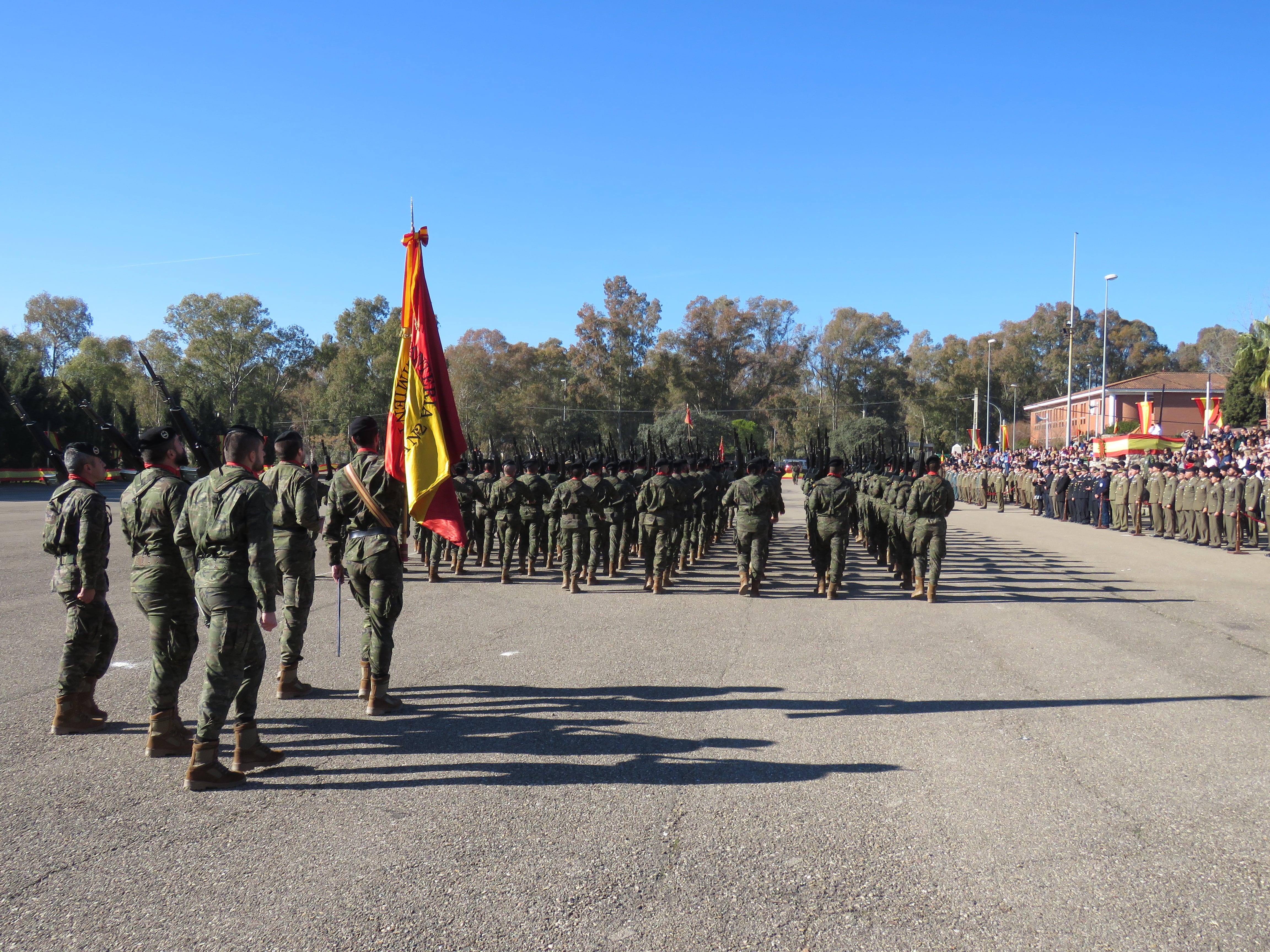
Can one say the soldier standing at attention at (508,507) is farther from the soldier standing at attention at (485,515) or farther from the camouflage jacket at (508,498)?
the soldier standing at attention at (485,515)

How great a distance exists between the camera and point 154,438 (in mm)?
5016

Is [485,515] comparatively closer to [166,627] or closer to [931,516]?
[931,516]

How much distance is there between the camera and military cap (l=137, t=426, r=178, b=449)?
196 inches

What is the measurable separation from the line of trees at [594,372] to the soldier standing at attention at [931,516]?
1931 inches

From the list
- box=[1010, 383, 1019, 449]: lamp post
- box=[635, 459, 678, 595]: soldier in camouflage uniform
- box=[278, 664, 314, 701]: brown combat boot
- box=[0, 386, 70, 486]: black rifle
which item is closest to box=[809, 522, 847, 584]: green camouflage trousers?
box=[635, 459, 678, 595]: soldier in camouflage uniform

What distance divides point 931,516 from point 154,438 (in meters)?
9.01

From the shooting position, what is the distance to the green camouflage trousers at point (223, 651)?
4.43m

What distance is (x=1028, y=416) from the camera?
90500 mm

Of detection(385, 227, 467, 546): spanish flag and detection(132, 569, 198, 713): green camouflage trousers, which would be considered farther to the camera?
detection(385, 227, 467, 546): spanish flag

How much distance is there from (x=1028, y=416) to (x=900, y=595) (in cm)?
8862

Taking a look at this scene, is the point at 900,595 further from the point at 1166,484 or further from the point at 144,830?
the point at 1166,484

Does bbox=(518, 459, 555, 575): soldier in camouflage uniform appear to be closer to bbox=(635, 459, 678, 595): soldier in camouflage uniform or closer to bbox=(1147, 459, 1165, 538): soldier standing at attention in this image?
bbox=(635, 459, 678, 595): soldier in camouflage uniform

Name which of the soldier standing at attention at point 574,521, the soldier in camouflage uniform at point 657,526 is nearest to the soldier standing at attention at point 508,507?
the soldier standing at attention at point 574,521

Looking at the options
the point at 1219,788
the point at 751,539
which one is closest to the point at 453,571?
the point at 751,539
